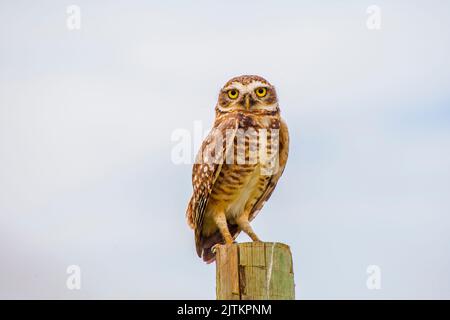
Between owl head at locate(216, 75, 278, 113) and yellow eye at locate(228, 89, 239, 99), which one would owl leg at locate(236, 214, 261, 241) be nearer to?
owl head at locate(216, 75, 278, 113)

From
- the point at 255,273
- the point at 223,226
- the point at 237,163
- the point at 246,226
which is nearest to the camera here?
the point at 255,273

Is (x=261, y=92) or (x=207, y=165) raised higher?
(x=261, y=92)

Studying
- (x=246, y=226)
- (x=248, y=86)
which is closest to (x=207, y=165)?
(x=246, y=226)

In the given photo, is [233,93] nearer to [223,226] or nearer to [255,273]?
[223,226]

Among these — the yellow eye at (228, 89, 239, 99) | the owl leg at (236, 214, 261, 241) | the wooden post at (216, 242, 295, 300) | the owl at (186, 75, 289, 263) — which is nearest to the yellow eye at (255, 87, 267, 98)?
the owl at (186, 75, 289, 263)
